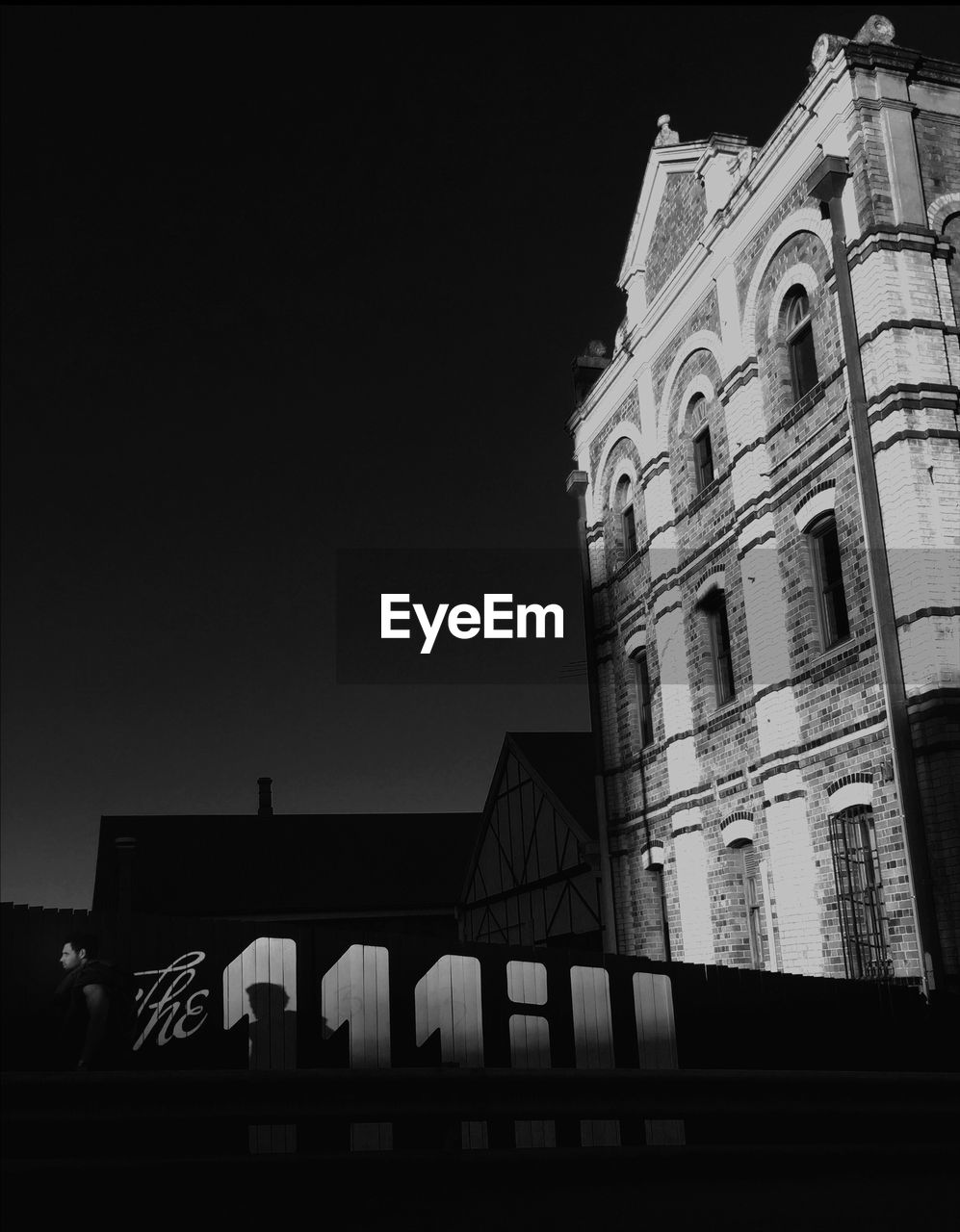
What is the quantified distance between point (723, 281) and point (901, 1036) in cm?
1115

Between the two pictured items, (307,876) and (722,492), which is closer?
(722,492)

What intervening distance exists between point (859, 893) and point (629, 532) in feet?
31.6

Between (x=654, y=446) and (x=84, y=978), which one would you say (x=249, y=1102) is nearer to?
(x=84, y=978)

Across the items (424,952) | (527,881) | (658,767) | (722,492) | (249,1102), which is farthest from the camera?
(527,881)

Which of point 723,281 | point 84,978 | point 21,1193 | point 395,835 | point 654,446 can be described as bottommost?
point 21,1193

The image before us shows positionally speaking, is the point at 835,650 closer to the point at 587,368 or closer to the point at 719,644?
the point at 719,644

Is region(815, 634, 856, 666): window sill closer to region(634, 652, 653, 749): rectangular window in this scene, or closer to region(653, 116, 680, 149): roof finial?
region(634, 652, 653, 749): rectangular window

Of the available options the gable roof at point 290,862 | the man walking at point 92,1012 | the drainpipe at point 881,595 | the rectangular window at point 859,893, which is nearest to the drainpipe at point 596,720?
the rectangular window at point 859,893

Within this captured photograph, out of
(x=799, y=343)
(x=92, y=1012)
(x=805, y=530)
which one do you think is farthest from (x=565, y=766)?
(x=92, y=1012)

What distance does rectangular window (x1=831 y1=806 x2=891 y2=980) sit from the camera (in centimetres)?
1420

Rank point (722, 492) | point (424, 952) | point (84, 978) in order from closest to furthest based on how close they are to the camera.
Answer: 1. point (84, 978)
2. point (424, 952)
3. point (722, 492)

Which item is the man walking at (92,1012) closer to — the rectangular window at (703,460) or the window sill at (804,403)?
the window sill at (804,403)

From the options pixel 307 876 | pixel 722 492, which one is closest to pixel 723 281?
pixel 722 492

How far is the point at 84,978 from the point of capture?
9.52 meters
